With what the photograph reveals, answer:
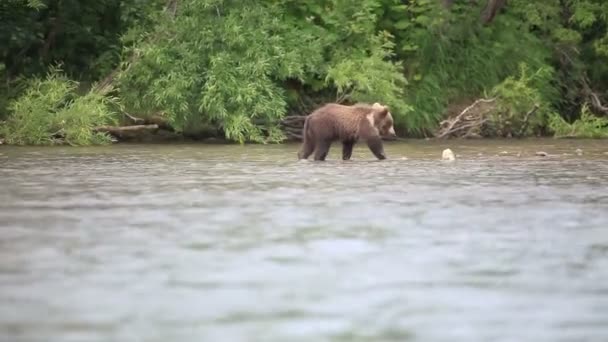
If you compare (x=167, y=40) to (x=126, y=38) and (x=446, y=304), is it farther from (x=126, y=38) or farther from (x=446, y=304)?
(x=446, y=304)

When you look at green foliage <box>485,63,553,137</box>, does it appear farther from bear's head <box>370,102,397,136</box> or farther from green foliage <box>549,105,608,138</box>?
bear's head <box>370,102,397,136</box>

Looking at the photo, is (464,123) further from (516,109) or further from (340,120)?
(340,120)

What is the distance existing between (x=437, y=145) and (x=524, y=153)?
307 cm

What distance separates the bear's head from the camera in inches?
613

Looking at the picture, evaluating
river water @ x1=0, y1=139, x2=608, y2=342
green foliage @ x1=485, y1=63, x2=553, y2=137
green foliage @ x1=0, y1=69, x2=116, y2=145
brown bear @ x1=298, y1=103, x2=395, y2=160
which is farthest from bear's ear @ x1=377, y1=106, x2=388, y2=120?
green foliage @ x1=485, y1=63, x2=553, y2=137

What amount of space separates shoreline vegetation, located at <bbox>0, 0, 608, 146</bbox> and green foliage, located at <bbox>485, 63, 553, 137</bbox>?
3 centimetres

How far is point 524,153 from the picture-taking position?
16.3 metres

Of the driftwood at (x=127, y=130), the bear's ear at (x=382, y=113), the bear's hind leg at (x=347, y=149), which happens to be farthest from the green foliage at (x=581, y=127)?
the bear's hind leg at (x=347, y=149)

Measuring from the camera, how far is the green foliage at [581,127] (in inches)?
911

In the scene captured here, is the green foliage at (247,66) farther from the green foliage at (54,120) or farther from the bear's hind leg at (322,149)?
the bear's hind leg at (322,149)

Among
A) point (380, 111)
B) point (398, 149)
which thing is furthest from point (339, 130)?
point (398, 149)

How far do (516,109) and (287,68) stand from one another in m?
5.29

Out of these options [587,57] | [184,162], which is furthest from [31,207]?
[587,57]

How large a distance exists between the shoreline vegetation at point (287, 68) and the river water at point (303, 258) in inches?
351
